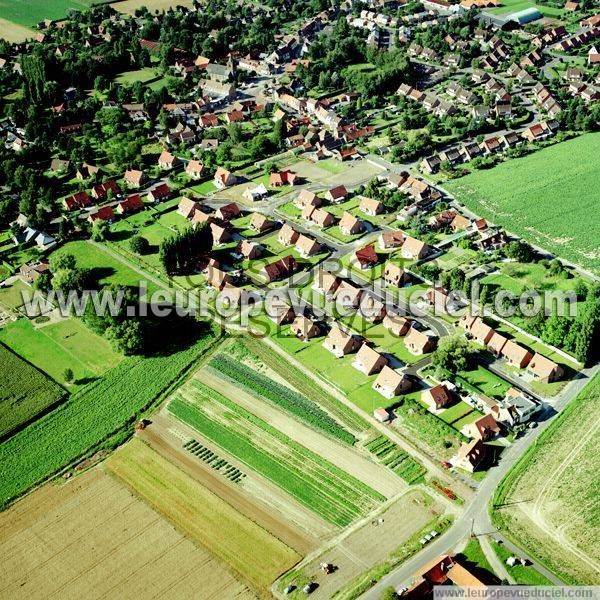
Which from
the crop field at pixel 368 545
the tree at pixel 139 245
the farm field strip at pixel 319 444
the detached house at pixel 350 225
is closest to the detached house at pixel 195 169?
the tree at pixel 139 245

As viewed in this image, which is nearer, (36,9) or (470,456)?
(470,456)

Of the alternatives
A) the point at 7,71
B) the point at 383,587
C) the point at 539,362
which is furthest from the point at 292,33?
the point at 383,587

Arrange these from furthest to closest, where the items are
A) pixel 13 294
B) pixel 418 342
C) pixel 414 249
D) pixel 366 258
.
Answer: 1. pixel 414 249
2. pixel 366 258
3. pixel 13 294
4. pixel 418 342

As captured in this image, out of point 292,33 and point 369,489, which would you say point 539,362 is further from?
point 292,33

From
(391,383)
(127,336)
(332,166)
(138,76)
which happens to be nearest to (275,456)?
(391,383)

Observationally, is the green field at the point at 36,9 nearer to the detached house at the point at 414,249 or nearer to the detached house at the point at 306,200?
the detached house at the point at 306,200

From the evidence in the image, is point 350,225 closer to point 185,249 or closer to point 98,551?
point 185,249

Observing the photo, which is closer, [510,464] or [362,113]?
[510,464]
